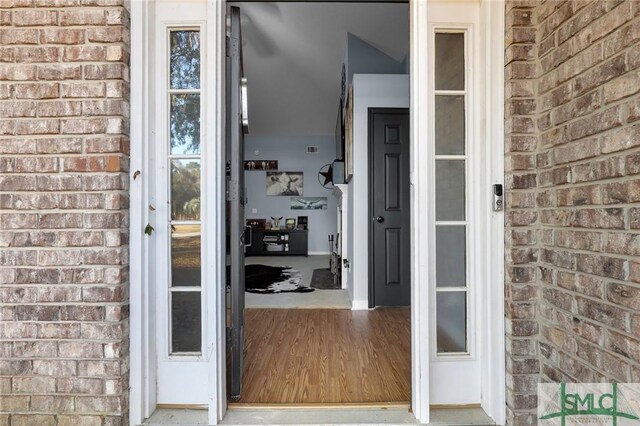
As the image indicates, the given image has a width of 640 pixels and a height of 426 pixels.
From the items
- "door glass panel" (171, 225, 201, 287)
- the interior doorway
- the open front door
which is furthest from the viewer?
the interior doorway

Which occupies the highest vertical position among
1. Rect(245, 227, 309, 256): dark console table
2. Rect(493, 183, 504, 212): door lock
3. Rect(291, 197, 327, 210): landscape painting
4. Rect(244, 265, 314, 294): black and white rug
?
Rect(291, 197, 327, 210): landscape painting

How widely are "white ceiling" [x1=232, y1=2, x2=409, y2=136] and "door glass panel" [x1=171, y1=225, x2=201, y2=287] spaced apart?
10.5ft

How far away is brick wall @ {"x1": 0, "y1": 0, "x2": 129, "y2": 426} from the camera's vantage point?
4.52 feet

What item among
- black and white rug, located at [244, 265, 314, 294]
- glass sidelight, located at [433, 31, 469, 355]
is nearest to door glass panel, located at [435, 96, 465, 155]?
glass sidelight, located at [433, 31, 469, 355]

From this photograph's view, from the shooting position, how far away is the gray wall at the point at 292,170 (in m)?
7.98

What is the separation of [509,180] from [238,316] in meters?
1.44

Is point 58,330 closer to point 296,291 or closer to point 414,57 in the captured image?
point 414,57

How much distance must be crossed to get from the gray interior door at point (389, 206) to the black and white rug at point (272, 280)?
1.12 meters

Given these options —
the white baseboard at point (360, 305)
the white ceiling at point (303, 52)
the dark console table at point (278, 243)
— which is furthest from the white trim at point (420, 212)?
the dark console table at point (278, 243)

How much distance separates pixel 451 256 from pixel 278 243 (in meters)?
6.11

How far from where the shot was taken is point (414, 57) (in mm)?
1476

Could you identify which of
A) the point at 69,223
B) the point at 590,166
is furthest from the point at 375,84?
the point at 69,223

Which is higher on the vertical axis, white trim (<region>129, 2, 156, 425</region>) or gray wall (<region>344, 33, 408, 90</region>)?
gray wall (<region>344, 33, 408, 90</region>)

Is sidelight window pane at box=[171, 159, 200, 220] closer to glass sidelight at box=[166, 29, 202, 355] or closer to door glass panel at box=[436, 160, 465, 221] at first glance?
glass sidelight at box=[166, 29, 202, 355]
